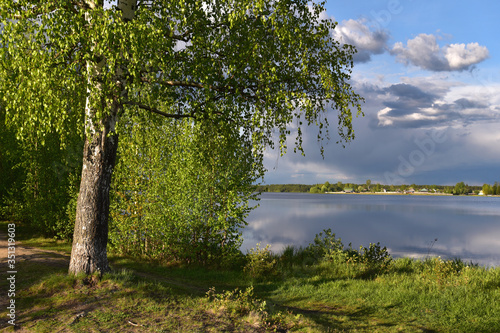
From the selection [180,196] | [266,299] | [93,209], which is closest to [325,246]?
[266,299]

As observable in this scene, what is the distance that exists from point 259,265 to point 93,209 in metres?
6.66

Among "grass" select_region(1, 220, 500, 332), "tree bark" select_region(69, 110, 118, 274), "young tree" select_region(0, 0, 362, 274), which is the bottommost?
"grass" select_region(1, 220, 500, 332)

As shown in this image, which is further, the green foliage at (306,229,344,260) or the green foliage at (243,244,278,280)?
the green foliage at (306,229,344,260)

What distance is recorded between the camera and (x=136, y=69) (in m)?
7.44

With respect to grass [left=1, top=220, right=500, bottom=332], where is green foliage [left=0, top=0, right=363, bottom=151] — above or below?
above

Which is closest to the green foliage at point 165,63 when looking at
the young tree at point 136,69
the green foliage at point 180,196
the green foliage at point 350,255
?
the young tree at point 136,69

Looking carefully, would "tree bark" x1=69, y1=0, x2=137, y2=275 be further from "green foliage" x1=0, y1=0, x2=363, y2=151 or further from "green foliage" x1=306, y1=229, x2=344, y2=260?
"green foliage" x1=306, y1=229, x2=344, y2=260

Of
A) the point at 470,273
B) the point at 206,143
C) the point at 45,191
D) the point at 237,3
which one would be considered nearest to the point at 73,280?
the point at 206,143

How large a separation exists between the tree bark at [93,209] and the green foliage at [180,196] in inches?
152

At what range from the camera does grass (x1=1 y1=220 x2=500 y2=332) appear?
6648mm

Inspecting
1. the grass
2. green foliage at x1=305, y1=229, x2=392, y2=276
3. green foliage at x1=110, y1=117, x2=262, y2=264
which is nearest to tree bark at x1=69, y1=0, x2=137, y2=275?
the grass

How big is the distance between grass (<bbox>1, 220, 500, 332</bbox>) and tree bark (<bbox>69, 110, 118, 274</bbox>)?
16.2 inches

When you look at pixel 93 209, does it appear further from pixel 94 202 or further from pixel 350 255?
pixel 350 255

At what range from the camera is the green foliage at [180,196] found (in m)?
12.9
